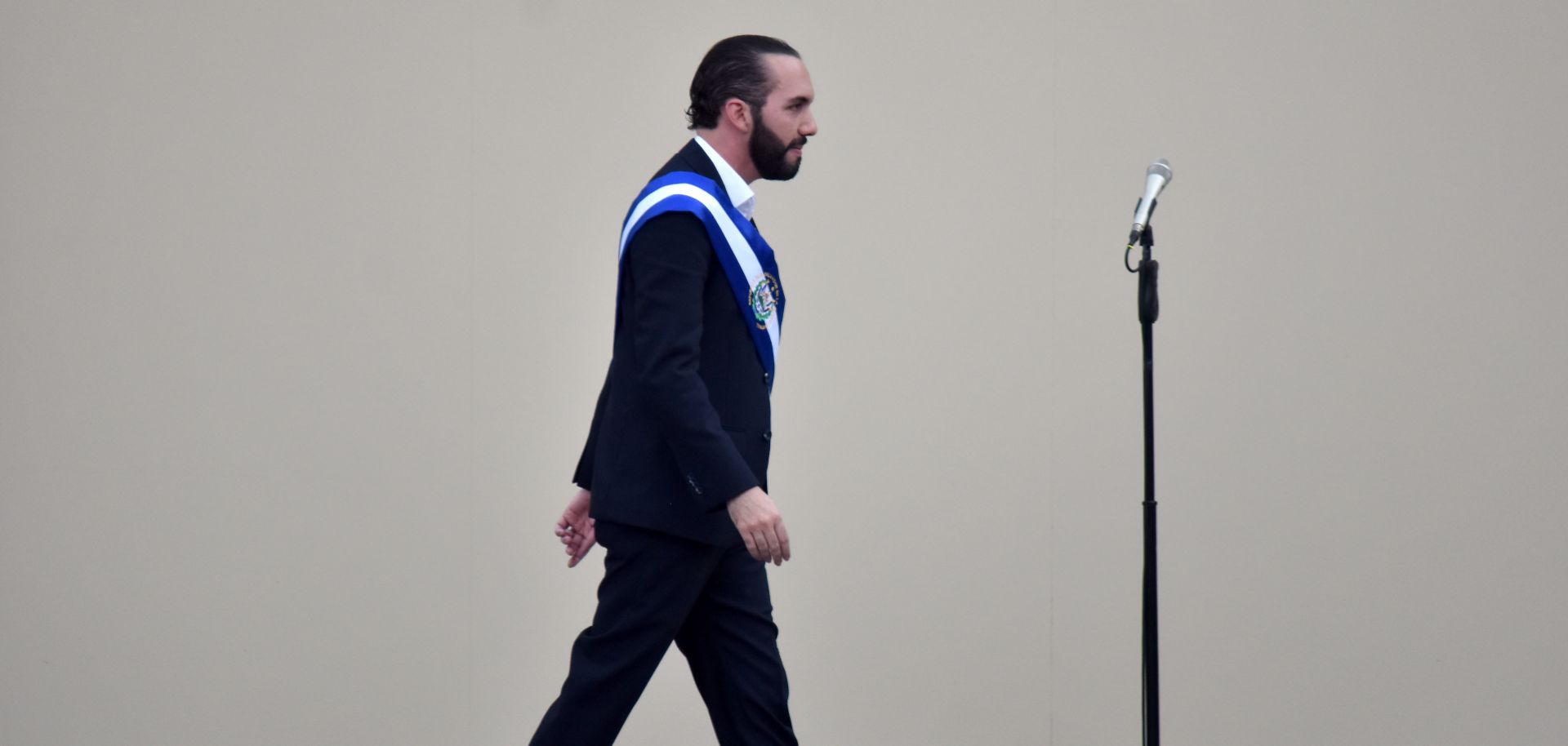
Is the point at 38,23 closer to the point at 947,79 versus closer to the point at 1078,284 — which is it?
the point at 947,79

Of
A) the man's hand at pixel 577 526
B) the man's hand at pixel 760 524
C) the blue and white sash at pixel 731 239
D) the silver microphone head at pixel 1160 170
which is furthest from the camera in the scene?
the man's hand at pixel 577 526

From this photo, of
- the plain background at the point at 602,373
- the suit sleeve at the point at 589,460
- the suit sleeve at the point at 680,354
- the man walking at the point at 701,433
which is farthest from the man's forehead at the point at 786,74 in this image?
the plain background at the point at 602,373

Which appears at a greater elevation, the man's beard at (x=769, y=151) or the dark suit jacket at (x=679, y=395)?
the man's beard at (x=769, y=151)

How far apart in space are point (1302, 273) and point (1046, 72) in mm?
638

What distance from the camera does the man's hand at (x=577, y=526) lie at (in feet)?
8.02

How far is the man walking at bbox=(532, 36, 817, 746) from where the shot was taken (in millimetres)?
2119

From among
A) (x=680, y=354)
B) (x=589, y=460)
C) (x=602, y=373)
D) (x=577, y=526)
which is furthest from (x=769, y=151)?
(x=602, y=373)

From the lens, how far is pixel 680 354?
6.93 ft

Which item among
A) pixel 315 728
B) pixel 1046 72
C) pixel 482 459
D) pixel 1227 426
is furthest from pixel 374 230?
pixel 1227 426

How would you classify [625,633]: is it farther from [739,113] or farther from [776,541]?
[739,113]

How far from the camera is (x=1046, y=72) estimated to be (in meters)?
3.20

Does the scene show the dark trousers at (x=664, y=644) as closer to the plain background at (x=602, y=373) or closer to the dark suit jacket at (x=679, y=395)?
the dark suit jacket at (x=679, y=395)

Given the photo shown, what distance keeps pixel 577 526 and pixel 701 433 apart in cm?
44

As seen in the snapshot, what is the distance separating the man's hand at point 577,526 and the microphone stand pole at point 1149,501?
0.83 metres
